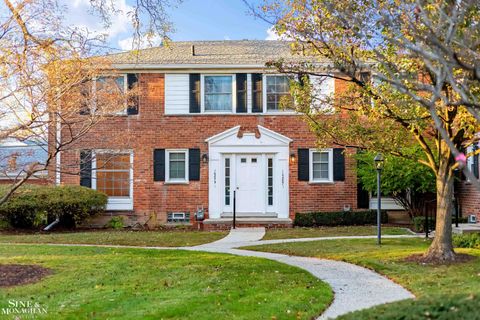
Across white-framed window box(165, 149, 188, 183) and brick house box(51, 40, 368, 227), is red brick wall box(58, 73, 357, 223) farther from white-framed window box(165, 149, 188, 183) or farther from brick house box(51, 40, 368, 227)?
white-framed window box(165, 149, 188, 183)

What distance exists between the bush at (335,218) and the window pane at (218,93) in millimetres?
4497

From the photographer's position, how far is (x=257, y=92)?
16.5 m

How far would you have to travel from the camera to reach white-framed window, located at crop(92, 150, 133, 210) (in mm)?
16453

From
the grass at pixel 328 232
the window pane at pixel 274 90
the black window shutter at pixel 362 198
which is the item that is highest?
the window pane at pixel 274 90

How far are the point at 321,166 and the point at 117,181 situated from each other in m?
7.03

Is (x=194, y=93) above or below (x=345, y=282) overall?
above

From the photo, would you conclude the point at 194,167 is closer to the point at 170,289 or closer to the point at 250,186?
the point at 250,186

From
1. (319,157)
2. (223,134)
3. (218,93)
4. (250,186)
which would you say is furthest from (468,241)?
(218,93)


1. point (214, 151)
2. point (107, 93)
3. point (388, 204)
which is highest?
point (107, 93)

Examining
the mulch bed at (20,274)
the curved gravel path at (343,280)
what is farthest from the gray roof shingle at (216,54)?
the mulch bed at (20,274)

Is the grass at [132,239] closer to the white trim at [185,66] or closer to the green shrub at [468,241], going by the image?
the white trim at [185,66]

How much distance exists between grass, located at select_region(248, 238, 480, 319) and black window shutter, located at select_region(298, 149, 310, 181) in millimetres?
4726

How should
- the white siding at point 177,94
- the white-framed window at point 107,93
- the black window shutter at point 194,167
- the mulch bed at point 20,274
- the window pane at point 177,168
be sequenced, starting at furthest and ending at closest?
1. the window pane at point 177,168
2. the white siding at point 177,94
3. the black window shutter at point 194,167
4. the white-framed window at point 107,93
5. the mulch bed at point 20,274

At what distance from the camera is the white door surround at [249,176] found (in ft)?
53.3
